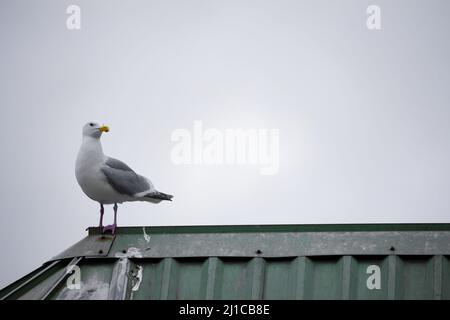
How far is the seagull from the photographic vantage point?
15609mm

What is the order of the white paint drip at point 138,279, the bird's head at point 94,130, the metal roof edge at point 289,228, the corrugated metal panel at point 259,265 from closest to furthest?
the corrugated metal panel at point 259,265, the white paint drip at point 138,279, the metal roof edge at point 289,228, the bird's head at point 94,130

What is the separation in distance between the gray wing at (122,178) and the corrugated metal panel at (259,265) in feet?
8.25

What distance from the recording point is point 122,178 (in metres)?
15.7

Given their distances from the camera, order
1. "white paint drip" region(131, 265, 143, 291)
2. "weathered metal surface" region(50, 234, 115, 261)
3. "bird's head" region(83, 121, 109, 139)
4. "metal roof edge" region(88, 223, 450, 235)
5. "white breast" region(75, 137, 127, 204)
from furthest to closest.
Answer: "bird's head" region(83, 121, 109, 139), "white breast" region(75, 137, 127, 204), "weathered metal surface" region(50, 234, 115, 261), "metal roof edge" region(88, 223, 450, 235), "white paint drip" region(131, 265, 143, 291)

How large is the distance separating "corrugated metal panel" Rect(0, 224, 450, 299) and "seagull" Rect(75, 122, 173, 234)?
98.8 inches

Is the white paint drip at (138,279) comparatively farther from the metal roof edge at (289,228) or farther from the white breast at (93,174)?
the white breast at (93,174)

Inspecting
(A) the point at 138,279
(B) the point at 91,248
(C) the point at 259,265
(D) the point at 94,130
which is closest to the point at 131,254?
(A) the point at 138,279

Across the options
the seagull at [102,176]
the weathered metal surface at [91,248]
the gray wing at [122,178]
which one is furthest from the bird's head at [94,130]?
the weathered metal surface at [91,248]

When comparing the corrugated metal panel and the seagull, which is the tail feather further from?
the corrugated metal panel

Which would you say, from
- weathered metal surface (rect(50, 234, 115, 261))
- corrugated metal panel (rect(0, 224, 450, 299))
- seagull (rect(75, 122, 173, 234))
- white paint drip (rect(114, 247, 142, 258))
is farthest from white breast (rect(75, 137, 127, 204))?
white paint drip (rect(114, 247, 142, 258))

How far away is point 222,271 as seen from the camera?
41.3 ft

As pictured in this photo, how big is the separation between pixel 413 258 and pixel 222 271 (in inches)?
111

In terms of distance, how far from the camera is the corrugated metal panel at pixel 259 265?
39.8 ft

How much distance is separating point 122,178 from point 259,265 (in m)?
4.17
